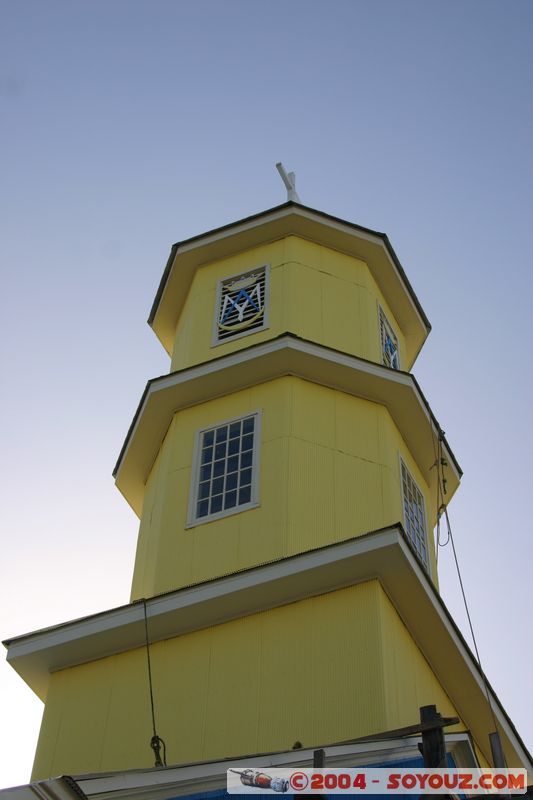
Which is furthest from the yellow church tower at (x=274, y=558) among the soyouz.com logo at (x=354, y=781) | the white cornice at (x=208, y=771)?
the soyouz.com logo at (x=354, y=781)

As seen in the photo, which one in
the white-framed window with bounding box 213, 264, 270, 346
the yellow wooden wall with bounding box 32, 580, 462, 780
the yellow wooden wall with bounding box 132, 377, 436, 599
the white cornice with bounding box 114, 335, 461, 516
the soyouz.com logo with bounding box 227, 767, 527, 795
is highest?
the white-framed window with bounding box 213, 264, 270, 346

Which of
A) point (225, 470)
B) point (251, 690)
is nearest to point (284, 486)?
point (225, 470)

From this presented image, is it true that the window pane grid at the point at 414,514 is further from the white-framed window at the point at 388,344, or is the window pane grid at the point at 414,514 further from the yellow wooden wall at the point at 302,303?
the white-framed window at the point at 388,344

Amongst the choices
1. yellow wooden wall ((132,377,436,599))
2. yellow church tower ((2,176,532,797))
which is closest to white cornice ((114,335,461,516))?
yellow church tower ((2,176,532,797))

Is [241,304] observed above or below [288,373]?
above

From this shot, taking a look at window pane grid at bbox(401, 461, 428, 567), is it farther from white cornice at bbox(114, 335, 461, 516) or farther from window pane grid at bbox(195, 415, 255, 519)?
window pane grid at bbox(195, 415, 255, 519)

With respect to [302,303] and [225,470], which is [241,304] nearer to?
[302,303]

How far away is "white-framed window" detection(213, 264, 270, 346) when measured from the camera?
1812 centimetres

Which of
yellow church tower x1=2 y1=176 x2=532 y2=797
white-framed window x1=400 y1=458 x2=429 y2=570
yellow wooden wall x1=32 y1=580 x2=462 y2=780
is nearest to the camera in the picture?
yellow wooden wall x1=32 y1=580 x2=462 y2=780

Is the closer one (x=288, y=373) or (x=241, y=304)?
(x=288, y=373)

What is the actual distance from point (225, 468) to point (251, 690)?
146 inches

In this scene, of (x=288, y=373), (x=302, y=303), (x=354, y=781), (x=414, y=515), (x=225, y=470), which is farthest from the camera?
(x=302, y=303)

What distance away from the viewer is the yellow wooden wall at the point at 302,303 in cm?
1786

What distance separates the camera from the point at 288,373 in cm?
1678
